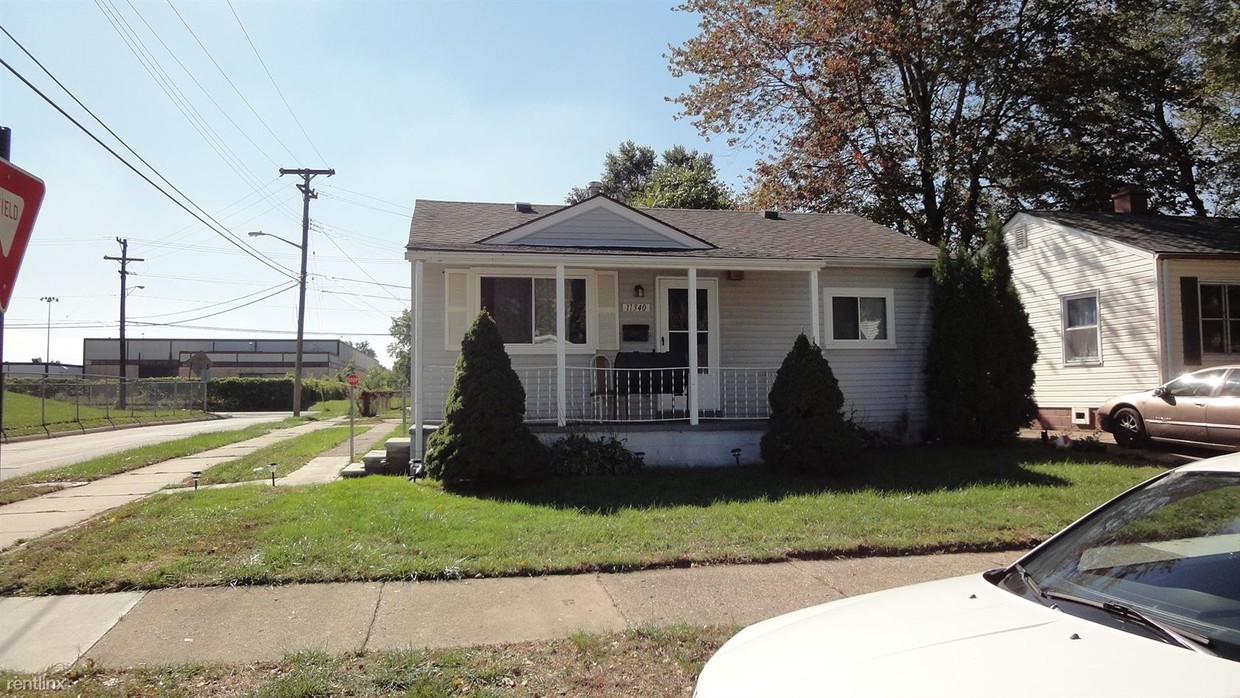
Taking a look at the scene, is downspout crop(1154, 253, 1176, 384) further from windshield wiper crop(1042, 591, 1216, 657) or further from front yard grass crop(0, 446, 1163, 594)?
windshield wiper crop(1042, 591, 1216, 657)

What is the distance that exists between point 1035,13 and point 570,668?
22699mm

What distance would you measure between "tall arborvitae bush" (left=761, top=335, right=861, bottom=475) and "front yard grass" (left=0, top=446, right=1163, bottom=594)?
314 millimetres

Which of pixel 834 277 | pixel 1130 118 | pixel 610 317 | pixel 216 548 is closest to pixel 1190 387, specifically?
pixel 834 277

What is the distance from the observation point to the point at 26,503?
9477mm

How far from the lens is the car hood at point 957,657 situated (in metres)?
1.92

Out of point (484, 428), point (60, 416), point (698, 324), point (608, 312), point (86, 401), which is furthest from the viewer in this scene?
point (86, 401)

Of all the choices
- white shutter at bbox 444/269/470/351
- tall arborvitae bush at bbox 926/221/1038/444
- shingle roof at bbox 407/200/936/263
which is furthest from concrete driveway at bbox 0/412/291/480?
tall arborvitae bush at bbox 926/221/1038/444

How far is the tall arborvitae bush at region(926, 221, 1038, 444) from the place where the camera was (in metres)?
11.6

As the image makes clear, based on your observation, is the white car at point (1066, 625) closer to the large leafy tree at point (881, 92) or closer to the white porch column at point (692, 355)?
the white porch column at point (692, 355)

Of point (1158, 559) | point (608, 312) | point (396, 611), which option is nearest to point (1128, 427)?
point (608, 312)

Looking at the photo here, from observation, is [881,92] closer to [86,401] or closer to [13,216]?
[13,216]

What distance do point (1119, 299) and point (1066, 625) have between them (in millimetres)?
14261

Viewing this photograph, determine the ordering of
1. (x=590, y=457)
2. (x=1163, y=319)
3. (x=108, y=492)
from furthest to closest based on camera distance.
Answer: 1. (x=1163, y=319)
2. (x=108, y=492)
3. (x=590, y=457)

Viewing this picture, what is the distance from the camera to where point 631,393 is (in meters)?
11.5
